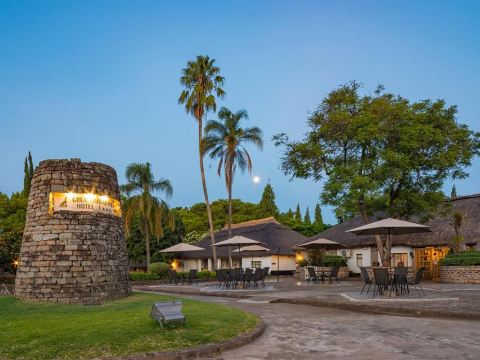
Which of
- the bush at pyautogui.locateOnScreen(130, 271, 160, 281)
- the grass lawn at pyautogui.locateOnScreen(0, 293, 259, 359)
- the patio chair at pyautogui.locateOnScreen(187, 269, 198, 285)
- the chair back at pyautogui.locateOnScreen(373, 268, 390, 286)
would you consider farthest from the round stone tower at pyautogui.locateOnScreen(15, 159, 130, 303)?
the bush at pyautogui.locateOnScreen(130, 271, 160, 281)

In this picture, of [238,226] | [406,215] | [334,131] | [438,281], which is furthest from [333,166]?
[238,226]

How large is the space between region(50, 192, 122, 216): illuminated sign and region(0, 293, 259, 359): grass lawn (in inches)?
149

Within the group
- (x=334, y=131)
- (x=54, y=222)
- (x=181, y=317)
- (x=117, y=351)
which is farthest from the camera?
(x=334, y=131)

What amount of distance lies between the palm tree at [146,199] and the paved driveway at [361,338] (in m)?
29.1

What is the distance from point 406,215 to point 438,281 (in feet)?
13.2

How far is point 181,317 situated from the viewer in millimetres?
8633

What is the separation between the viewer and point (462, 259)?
2428cm

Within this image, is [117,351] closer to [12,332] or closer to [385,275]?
[12,332]

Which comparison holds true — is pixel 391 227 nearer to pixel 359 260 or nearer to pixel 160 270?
pixel 359 260

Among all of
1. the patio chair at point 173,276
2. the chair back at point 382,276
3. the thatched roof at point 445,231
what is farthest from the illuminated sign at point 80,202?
the thatched roof at point 445,231

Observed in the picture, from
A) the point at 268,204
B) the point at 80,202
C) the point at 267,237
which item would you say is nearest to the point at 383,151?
the point at 80,202

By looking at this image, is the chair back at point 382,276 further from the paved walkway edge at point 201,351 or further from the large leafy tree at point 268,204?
the large leafy tree at point 268,204

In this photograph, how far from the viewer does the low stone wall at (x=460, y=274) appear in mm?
23688

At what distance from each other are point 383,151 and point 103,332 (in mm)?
18859
